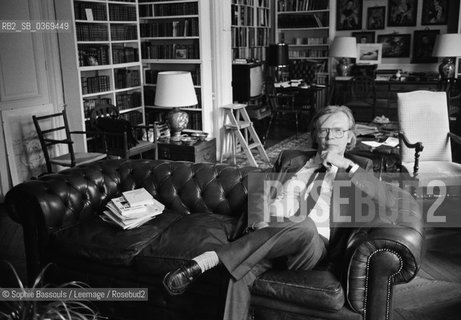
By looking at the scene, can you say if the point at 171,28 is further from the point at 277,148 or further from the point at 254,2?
the point at 254,2

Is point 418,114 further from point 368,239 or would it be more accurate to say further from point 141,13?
point 141,13

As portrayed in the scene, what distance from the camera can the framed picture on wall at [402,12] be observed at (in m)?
8.45

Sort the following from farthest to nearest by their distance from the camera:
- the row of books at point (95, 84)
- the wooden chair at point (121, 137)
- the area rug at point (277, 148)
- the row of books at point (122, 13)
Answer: the area rug at point (277, 148)
the row of books at point (122, 13)
the row of books at point (95, 84)
the wooden chair at point (121, 137)

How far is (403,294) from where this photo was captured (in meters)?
2.99

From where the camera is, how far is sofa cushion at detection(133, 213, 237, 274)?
8.21ft

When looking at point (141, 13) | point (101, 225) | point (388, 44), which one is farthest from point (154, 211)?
point (388, 44)

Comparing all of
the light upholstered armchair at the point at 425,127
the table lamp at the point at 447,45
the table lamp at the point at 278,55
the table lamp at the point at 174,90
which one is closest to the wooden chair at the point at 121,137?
the table lamp at the point at 174,90

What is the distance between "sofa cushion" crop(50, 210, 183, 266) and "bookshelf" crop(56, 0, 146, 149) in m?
2.72

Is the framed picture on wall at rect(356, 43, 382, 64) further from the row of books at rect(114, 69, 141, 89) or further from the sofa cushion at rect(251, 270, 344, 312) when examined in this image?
the sofa cushion at rect(251, 270, 344, 312)

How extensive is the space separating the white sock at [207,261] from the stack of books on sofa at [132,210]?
0.72 metres

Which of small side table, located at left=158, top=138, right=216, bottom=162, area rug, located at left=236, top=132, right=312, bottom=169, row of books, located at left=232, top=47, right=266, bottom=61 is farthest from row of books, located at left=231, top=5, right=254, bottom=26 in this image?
small side table, located at left=158, top=138, right=216, bottom=162

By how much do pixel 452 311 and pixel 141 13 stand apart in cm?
528

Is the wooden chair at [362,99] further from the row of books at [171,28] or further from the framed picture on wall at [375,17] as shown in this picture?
the row of books at [171,28]

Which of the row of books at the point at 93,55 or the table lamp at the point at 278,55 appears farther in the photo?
the table lamp at the point at 278,55
